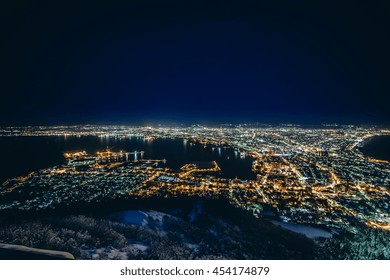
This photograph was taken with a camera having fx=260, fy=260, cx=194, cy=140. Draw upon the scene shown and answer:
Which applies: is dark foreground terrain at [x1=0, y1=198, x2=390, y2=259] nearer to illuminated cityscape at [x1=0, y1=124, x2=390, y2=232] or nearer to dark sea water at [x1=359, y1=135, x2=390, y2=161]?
illuminated cityscape at [x1=0, y1=124, x2=390, y2=232]

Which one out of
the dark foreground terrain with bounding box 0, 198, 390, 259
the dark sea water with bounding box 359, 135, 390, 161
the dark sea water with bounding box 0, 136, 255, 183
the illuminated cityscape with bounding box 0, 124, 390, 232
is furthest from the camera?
the dark sea water with bounding box 359, 135, 390, 161

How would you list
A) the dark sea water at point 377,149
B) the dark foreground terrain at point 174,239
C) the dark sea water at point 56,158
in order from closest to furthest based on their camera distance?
the dark foreground terrain at point 174,239
the dark sea water at point 56,158
the dark sea water at point 377,149

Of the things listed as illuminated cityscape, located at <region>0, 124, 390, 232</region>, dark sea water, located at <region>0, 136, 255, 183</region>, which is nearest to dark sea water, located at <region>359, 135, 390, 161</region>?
illuminated cityscape, located at <region>0, 124, 390, 232</region>

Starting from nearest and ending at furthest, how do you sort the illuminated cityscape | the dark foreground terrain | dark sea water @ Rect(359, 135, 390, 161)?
the dark foreground terrain, the illuminated cityscape, dark sea water @ Rect(359, 135, 390, 161)

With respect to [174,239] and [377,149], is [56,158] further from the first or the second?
[377,149]

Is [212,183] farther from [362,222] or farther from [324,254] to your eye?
[324,254]

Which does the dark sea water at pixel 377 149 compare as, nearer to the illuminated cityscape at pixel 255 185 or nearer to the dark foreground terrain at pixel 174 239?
the illuminated cityscape at pixel 255 185

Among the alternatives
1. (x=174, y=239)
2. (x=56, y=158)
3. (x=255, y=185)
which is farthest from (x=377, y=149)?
(x=56, y=158)

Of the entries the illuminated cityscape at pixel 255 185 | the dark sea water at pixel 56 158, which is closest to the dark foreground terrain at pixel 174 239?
the illuminated cityscape at pixel 255 185

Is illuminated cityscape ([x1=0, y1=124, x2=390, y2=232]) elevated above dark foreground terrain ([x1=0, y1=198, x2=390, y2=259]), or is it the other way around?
dark foreground terrain ([x1=0, y1=198, x2=390, y2=259])
